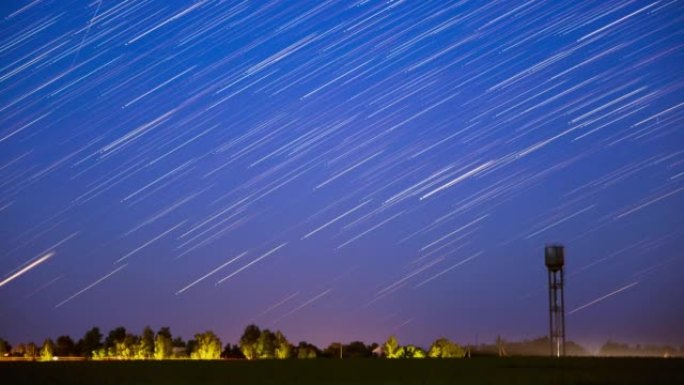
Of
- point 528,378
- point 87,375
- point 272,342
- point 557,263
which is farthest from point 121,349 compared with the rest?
point 528,378

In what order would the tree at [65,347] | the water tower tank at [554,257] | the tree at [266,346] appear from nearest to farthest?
1. the water tower tank at [554,257]
2. the tree at [266,346]
3. the tree at [65,347]

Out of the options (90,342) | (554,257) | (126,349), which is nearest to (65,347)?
(90,342)

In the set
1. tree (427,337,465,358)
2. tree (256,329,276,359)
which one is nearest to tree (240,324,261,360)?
tree (256,329,276,359)

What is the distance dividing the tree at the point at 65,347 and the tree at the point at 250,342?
25114 mm

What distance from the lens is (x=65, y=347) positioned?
399 feet

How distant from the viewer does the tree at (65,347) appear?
119m

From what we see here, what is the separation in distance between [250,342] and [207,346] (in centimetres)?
1861

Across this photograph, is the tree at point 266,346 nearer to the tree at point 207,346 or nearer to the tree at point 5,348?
the tree at point 207,346

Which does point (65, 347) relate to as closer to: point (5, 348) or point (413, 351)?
point (5, 348)

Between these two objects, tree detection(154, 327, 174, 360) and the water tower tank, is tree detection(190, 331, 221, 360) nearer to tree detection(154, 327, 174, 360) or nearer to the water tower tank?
tree detection(154, 327, 174, 360)

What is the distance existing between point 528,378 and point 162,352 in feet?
231

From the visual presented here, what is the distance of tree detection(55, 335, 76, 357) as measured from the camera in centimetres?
11903

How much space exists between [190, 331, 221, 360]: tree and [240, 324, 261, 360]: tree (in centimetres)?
455

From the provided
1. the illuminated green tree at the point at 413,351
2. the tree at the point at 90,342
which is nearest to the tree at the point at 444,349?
the illuminated green tree at the point at 413,351
